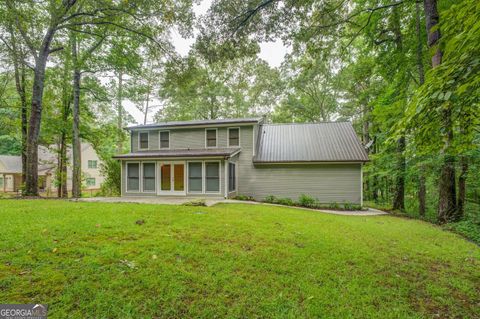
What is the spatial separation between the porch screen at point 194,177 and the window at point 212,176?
39cm

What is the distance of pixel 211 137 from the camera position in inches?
519

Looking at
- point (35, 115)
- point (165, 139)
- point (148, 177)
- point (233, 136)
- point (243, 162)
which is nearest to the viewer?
point (35, 115)

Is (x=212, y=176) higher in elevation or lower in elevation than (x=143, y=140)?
lower

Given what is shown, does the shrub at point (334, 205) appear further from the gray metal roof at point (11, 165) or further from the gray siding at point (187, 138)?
the gray metal roof at point (11, 165)

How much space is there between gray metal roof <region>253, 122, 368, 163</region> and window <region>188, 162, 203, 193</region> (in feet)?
10.6

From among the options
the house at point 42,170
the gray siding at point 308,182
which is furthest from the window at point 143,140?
the house at point 42,170

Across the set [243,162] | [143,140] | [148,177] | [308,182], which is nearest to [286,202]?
[308,182]

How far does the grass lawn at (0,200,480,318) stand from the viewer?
7.54 ft

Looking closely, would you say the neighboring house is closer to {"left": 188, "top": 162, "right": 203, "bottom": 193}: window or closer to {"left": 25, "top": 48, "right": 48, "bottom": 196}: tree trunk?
{"left": 188, "top": 162, "right": 203, "bottom": 193}: window

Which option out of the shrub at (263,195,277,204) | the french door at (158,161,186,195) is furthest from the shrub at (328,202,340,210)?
the french door at (158,161,186,195)

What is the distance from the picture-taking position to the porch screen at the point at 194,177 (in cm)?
1130

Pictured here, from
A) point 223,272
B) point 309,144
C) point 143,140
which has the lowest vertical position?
point 223,272

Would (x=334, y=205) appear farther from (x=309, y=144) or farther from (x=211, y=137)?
(x=211, y=137)

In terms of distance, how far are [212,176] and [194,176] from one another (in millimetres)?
1000
